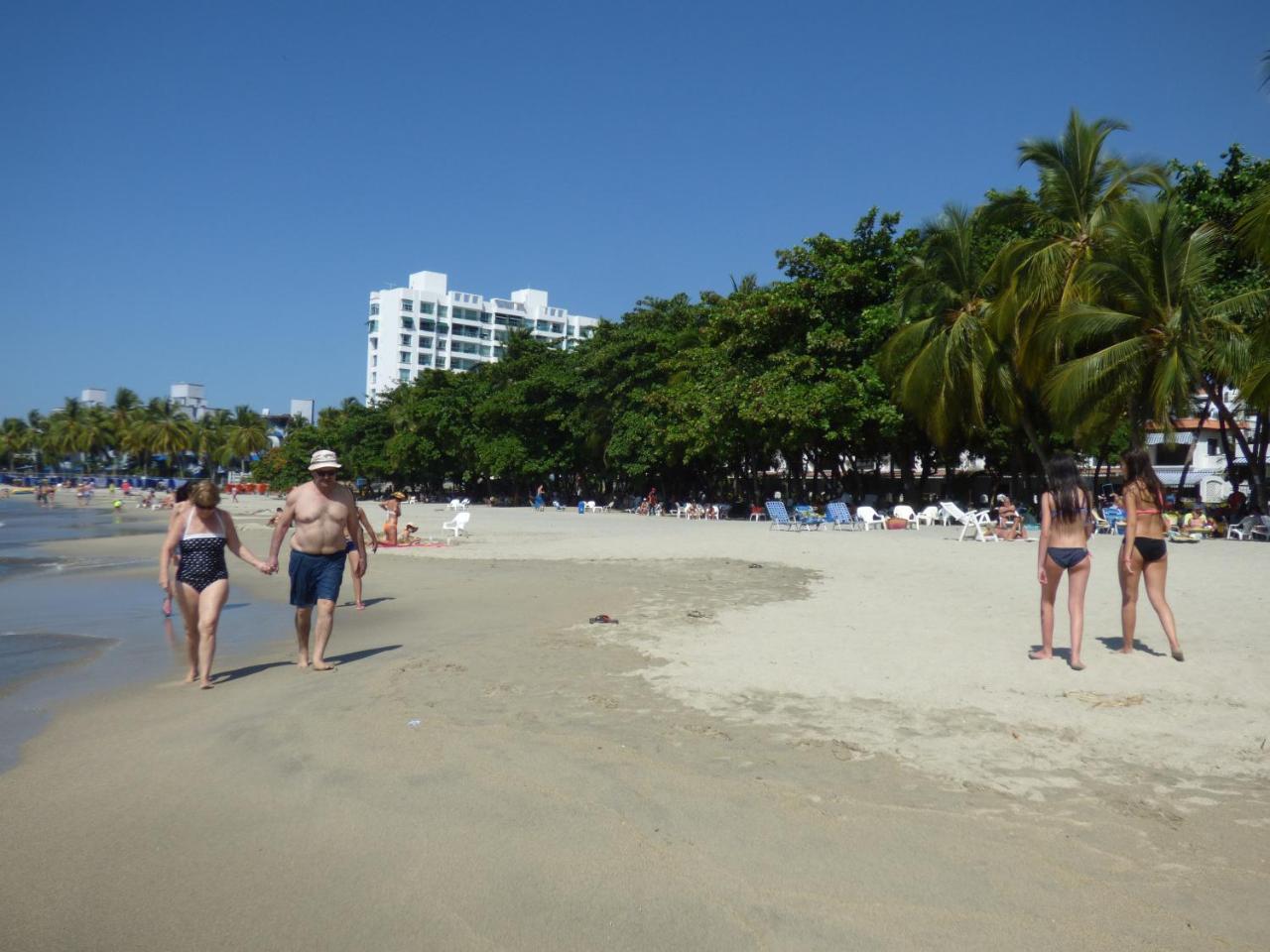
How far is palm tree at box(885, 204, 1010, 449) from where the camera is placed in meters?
24.6

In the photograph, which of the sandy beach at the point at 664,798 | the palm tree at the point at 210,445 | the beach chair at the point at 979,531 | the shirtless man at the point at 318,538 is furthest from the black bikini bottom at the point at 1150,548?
the palm tree at the point at 210,445

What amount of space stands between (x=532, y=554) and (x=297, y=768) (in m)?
12.8

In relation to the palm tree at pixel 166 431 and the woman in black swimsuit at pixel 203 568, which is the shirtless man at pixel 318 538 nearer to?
the woman in black swimsuit at pixel 203 568

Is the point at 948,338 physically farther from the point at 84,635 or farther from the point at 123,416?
the point at 123,416

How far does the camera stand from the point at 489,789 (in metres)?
4.04

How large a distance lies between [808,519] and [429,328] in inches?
3813

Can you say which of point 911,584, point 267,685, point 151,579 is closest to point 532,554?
point 151,579

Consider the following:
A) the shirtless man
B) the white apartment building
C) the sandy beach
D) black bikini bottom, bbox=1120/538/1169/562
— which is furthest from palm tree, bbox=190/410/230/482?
black bikini bottom, bbox=1120/538/1169/562

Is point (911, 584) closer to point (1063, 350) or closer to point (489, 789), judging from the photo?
point (489, 789)

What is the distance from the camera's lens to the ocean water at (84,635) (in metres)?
6.27

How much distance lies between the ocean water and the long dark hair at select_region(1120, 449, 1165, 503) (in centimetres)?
700

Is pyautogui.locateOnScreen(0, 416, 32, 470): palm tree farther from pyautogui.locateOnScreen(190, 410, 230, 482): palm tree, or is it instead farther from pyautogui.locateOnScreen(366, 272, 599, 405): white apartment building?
pyautogui.locateOnScreen(366, 272, 599, 405): white apartment building

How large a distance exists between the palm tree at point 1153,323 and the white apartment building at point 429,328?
297 ft

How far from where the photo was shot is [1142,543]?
266 inches
